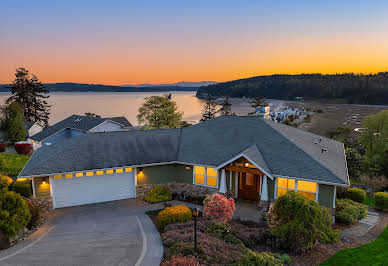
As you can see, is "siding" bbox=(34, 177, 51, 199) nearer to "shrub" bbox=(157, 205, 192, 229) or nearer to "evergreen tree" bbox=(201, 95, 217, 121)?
"shrub" bbox=(157, 205, 192, 229)

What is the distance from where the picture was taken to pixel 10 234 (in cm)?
1111

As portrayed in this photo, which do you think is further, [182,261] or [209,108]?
[209,108]

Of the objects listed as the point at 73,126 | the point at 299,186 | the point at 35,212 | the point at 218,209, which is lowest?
the point at 35,212

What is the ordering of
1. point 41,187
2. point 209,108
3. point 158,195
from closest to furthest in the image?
1. point 41,187
2. point 158,195
3. point 209,108

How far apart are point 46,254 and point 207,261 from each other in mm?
6674

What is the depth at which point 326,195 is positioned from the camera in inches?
538

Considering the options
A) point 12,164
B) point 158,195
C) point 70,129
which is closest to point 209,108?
point 70,129

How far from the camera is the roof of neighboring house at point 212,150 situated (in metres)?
14.6

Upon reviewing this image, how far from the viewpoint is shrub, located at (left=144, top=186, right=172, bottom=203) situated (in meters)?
16.4

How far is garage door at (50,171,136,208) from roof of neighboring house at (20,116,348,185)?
104 centimetres

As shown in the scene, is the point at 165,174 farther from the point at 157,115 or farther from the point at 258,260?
the point at 157,115

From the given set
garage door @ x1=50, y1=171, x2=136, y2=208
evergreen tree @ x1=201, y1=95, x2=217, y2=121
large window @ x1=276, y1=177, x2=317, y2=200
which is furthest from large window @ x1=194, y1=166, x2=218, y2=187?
evergreen tree @ x1=201, y1=95, x2=217, y2=121

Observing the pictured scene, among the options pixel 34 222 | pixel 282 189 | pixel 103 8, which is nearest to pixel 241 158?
pixel 282 189

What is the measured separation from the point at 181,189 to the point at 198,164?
238 cm
